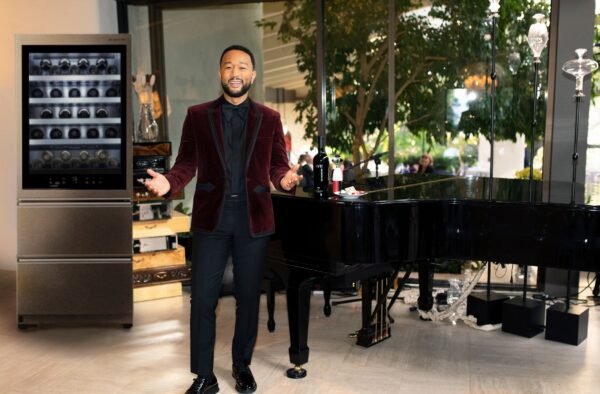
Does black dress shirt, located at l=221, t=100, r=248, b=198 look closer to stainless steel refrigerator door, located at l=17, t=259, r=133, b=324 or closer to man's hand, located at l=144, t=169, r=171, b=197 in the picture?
man's hand, located at l=144, t=169, r=171, b=197

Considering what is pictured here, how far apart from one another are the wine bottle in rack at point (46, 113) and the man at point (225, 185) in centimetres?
148

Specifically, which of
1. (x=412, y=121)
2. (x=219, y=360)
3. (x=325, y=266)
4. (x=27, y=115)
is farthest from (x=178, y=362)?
(x=412, y=121)

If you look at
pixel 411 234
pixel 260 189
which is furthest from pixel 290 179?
pixel 411 234

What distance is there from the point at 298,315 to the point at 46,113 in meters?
2.12

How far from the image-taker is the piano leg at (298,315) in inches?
134

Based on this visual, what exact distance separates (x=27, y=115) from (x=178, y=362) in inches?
72.0

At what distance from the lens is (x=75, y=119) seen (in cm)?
428

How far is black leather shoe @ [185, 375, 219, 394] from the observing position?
3.21m

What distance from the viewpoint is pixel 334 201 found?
3.23 m

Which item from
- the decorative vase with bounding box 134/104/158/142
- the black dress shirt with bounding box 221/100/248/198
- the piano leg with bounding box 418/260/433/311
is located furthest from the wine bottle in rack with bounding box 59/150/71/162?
the piano leg with bounding box 418/260/433/311

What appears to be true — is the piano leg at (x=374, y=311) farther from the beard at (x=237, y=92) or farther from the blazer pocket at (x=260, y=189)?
the beard at (x=237, y=92)

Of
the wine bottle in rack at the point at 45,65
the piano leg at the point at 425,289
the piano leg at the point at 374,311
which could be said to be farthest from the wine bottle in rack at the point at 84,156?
the piano leg at the point at 425,289

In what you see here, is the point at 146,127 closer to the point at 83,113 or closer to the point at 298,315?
the point at 83,113

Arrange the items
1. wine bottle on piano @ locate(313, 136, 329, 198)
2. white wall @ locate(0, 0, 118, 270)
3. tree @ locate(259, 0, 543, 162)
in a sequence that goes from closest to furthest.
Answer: wine bottle on piano @ locate(313, 136, 329, 198) → tree @ locate(259, 0, 543, 162) → white wall @ locate(0, 0, 118, 270)
